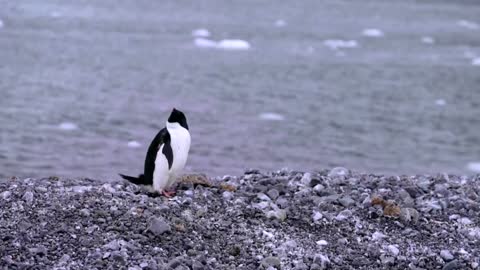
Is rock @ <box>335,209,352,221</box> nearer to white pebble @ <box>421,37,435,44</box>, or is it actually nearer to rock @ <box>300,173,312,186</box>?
rock @ <box>300,173,312,186</box>

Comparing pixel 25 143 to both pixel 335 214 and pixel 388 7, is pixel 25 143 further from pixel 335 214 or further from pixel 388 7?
pixel 388 7

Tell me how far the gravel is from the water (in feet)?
8.62

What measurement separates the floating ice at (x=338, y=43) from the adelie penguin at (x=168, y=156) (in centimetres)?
1045

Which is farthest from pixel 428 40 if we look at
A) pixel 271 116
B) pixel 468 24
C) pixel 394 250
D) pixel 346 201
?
pixel 394 250

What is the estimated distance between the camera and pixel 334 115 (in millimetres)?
10742

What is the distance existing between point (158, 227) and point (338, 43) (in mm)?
11935

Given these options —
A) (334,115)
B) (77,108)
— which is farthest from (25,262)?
(334,115)

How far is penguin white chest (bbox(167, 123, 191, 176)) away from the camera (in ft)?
17.4

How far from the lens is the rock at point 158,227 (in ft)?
14.9

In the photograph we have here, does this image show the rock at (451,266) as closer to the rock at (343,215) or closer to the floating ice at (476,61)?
the rock at (343,215)

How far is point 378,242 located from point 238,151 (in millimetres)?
4122

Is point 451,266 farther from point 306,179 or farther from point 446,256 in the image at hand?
point 306,179

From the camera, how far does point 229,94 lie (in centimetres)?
1131

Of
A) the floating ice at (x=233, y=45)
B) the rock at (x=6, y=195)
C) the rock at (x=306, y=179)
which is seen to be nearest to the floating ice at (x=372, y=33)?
the floating ice at (x=233, y=45)
